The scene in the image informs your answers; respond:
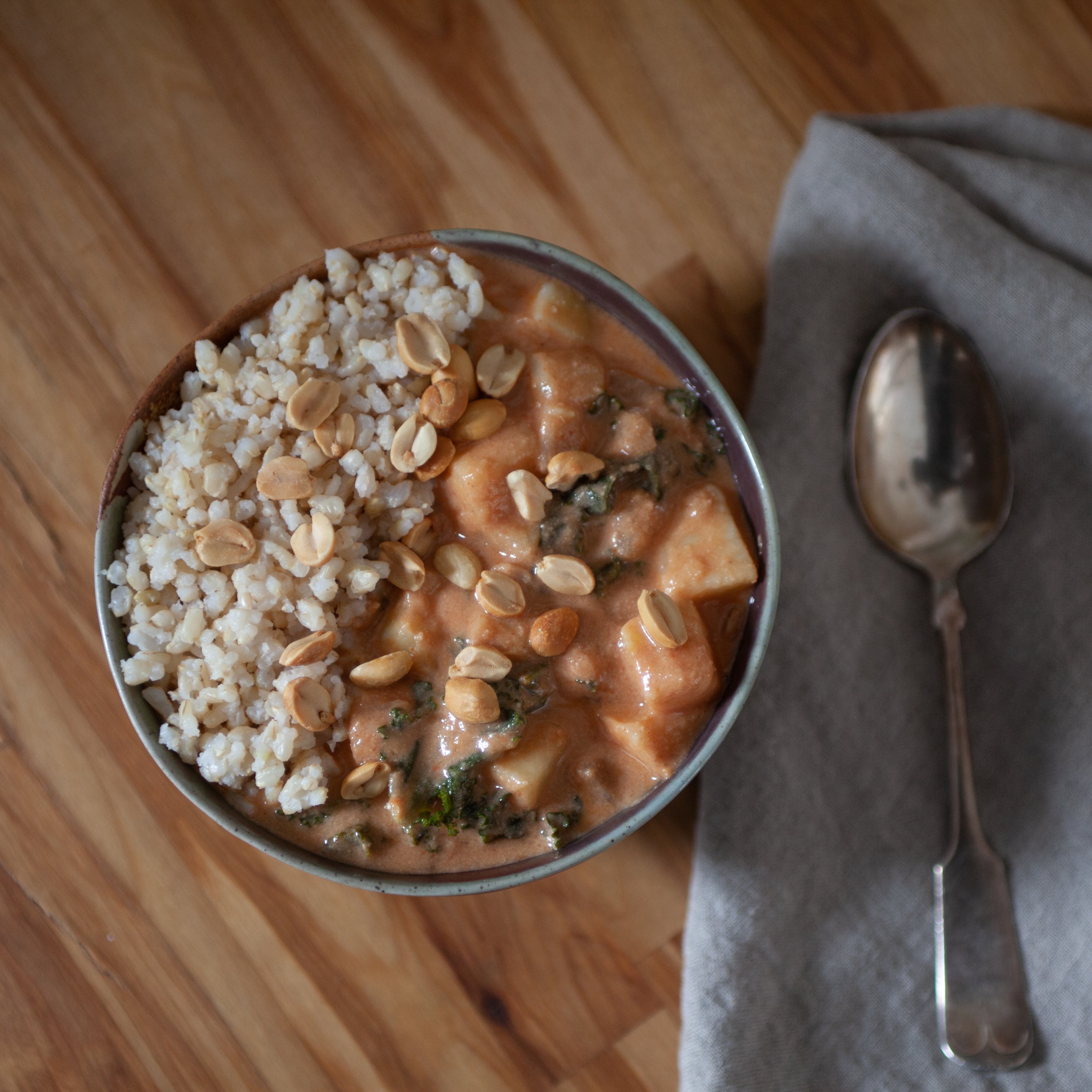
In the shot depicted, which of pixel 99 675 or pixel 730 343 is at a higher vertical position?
pixel 99 675

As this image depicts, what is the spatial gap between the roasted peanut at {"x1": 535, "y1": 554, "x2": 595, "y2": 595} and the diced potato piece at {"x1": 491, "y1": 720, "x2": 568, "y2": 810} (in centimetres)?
23

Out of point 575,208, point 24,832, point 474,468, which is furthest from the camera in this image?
point 575,208

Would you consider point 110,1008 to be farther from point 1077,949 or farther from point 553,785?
point 1077,949

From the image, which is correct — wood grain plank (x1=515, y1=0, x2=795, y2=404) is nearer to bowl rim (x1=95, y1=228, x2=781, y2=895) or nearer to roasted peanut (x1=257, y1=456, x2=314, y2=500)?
bowl rim (x1=95, y1=228, x2=781, y2=895)

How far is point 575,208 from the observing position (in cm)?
206

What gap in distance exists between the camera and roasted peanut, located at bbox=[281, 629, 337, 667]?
5.06 feet

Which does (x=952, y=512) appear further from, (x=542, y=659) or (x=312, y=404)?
(x=312, y=404)

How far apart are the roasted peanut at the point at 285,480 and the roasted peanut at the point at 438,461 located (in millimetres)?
180

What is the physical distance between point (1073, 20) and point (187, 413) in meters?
2.08

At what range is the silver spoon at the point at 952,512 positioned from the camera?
200cm

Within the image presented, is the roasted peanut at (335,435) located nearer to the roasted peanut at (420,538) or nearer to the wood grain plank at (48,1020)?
the roasted peanut at (420,538)

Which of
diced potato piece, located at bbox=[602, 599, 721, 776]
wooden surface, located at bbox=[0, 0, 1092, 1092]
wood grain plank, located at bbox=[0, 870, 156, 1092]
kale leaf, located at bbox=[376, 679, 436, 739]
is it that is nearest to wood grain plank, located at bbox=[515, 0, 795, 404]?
wooden surface, located at bbox=[0, 0, 1092, 1092]

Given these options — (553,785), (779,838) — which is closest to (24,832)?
(553,785)

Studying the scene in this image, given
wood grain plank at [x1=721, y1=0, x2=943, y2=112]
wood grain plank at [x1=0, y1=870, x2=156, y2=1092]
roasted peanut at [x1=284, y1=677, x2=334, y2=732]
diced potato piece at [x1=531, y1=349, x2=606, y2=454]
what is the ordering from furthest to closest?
wood grain plank at [x1=721, y1=0, x2=943, y2=112], wood grain plank at [x1=0, y1=870, x2=156, y2=1092], diced potato piece at [x1=531, y1=349, x2=606, y2=454], roasted peanut at [x1=284, y1=677, x2=334, y2=732]
